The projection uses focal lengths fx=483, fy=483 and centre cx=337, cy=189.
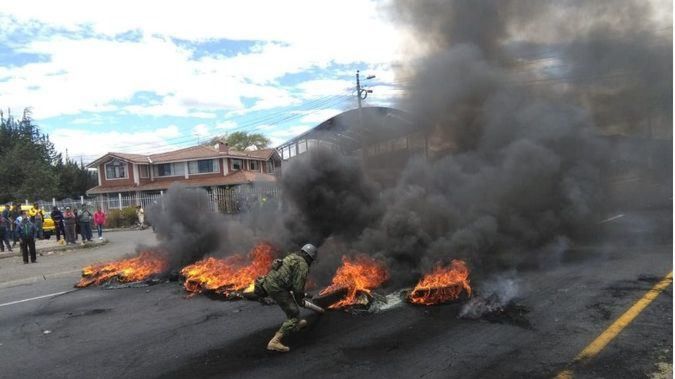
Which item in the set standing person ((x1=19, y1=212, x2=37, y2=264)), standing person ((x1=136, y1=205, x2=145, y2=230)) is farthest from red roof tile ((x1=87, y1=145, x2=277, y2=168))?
standing person ((x1=19, y1=212, x2=37, y2=264))

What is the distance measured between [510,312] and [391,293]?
184 cm

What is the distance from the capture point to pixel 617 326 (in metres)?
5.30

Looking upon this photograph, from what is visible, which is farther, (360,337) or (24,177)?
(24,177)

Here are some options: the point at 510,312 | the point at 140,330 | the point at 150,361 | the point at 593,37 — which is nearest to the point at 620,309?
the point at 510,312

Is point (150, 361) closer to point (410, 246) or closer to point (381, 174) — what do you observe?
point (410, 246)

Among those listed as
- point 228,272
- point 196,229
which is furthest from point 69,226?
point 228,272

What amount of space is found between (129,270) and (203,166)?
34.3 meters

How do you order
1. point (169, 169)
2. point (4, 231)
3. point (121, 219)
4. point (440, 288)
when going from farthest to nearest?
1. point (169, 169)
2. point (121, 219)
3. point (4, 231)
4. point (440, 288)

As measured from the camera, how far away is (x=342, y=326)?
238 inches

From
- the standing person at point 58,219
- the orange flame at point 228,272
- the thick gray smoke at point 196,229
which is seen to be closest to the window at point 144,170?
the standing person at point 58,219

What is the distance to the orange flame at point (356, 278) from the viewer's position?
6867 millimetres

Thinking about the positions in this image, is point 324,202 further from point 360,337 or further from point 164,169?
point 164,169

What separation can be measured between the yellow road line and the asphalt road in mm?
73

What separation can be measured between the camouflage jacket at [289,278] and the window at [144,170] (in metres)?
42.8
